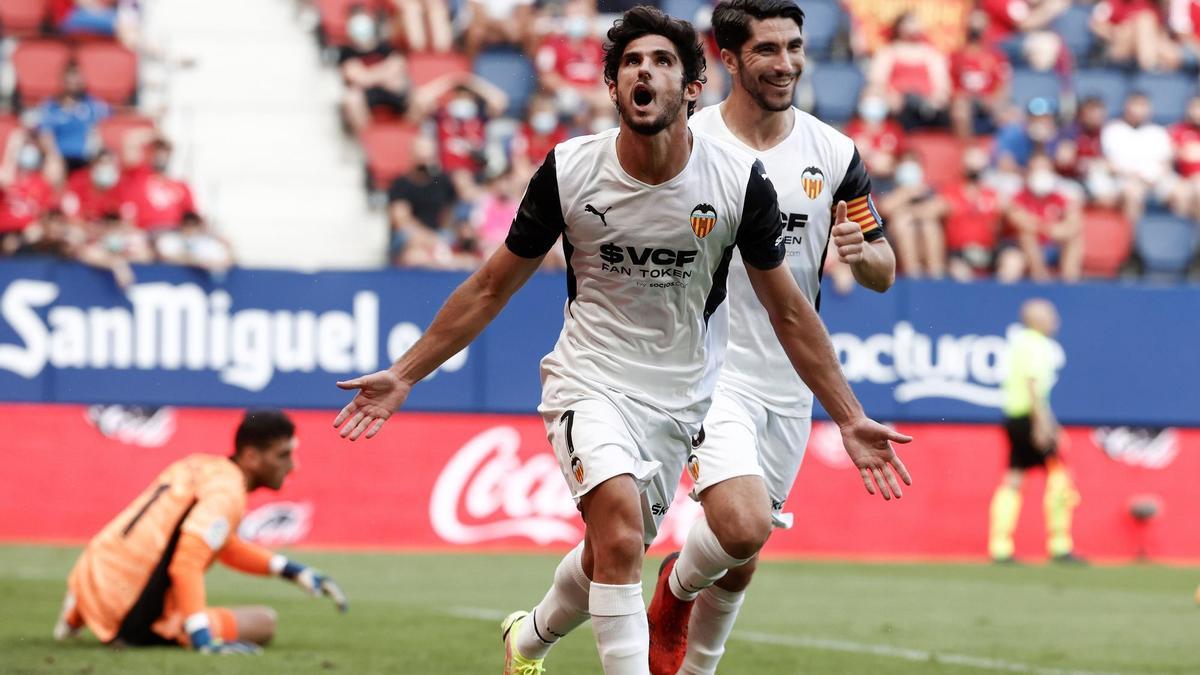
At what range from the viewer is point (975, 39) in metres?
19.7

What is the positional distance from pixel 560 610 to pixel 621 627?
28.0 inches

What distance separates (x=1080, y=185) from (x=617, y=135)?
42.9 feet

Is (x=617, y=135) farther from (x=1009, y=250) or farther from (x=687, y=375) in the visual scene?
(x=1009, y=250)

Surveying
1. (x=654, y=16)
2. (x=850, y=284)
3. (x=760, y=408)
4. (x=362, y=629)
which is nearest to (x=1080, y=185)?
(x=850, y=284)

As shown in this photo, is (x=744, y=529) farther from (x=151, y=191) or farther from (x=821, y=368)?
(x=151, y=191)

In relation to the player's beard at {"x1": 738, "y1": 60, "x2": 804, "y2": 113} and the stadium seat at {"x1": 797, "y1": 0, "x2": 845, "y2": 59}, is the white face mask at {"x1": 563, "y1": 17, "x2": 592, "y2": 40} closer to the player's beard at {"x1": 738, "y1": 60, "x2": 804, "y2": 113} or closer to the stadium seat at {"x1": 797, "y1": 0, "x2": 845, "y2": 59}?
the stadium seat at {"x1": 797, "y1": 0, "x2": 845, "y2": 59}

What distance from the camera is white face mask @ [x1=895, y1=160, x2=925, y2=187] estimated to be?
685 inches

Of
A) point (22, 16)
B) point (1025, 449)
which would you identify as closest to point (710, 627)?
point (1025, 449)

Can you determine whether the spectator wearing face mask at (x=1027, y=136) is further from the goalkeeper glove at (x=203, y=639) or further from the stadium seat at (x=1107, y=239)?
the goalkeeper glove at (x=203, y=639)

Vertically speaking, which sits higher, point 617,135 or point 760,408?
point 617,135

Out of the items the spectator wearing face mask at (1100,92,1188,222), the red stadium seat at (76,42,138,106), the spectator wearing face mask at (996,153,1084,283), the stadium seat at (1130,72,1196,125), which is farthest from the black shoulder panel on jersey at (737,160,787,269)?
the stadium seat at (1130,72,1196,125)

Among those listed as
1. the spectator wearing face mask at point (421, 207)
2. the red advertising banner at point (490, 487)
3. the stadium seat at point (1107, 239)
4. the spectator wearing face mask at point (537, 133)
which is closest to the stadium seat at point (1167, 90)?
the stadium seat at point (1107, 239)

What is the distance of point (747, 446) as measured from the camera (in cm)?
696

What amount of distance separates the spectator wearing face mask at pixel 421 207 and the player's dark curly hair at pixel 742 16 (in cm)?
937
